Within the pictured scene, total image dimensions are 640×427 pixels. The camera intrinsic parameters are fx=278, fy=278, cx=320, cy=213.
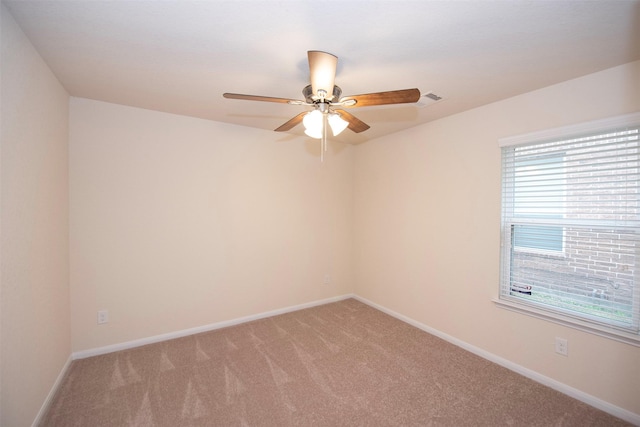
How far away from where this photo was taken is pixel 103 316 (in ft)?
8.82

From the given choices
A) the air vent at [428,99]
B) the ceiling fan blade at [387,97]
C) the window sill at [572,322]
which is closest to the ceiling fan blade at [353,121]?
the ceiling fan blade at [387,97]

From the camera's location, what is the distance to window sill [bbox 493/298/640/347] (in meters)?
1.88

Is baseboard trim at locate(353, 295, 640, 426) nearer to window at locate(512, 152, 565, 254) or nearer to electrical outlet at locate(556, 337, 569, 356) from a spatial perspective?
electrical outlet at locate(556, 337, 569, 356)

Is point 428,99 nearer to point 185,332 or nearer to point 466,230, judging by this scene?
point 466,230

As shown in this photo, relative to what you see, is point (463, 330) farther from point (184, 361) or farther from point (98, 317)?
point (98, 317)

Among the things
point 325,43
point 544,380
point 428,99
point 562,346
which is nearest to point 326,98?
point 325,43

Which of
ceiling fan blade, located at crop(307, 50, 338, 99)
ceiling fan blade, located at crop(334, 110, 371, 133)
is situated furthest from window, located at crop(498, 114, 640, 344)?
ceiling fan blade, located at crop(307, 50, 338, 99)

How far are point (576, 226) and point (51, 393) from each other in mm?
4118

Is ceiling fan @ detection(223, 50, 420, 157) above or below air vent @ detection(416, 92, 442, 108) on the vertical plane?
below

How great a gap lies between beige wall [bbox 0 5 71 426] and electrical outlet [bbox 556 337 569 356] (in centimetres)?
358

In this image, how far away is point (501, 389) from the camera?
7.20ft

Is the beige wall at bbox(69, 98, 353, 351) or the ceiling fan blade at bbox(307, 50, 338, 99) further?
the beige wall at bbox(69, 98, 353, 351)

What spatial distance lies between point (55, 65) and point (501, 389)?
414 centimetres

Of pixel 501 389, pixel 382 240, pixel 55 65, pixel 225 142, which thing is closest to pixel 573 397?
pixel 501 389
